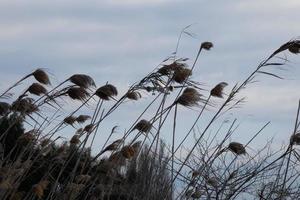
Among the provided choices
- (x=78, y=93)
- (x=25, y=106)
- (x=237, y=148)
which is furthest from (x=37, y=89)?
(x=237, y=148)

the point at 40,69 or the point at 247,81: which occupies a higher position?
the point at 247,81

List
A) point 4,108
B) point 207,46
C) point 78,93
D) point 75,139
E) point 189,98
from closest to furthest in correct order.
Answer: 1. point 78,93
2. point 189,98
3. point 4,108
4. point 207,46
5. point 75,139

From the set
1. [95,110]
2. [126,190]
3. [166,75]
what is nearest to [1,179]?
[95,110]

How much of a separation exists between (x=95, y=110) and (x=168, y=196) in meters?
1.11

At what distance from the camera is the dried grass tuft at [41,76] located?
499cm

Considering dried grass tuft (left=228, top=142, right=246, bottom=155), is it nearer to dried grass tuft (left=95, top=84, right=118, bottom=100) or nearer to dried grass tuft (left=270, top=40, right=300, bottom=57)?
dried grass tuft (left=270, top=40, right=300, bottom=57)

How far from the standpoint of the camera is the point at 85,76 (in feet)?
15.7

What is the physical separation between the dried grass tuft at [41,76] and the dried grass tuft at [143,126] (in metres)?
0.84

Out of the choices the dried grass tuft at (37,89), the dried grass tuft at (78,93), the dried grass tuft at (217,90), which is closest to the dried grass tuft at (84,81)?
the dried grass tuft at (78,93)

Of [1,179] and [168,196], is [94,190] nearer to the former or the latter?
[168,196]

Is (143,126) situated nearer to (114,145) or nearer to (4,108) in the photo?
(114,145)

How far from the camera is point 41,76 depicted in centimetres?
503

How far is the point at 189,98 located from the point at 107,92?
60 cm

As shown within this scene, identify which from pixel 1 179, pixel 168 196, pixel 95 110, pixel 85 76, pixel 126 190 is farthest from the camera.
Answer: pixel 126 190
